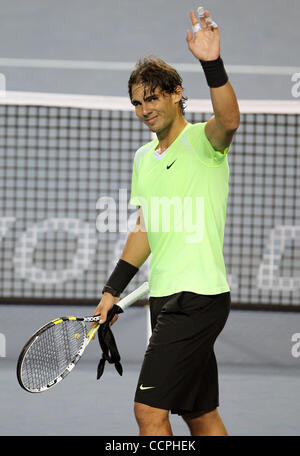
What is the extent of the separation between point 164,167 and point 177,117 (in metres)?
0.17

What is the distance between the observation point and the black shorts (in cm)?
229

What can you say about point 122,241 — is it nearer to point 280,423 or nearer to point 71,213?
point 71,213

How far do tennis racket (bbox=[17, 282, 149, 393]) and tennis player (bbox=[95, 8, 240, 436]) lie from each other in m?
0.32

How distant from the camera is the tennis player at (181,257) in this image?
230 centimetres

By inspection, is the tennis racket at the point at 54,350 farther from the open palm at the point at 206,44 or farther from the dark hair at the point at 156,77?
the open palm at the point at 206,44

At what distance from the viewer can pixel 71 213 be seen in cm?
937

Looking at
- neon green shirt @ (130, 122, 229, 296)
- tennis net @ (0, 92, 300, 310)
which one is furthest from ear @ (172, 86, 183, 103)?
tennis net @ (0, 92, 300, 310)

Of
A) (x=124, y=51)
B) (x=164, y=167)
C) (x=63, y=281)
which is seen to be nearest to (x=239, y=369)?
(x=164, y=167)

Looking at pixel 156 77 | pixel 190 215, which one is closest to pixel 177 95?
pixel 156 77

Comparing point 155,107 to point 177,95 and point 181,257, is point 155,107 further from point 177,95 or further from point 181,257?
point 181,257

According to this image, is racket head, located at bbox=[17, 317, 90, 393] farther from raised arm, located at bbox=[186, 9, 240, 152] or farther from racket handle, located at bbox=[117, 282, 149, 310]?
raised arm, located at bbox=[186, 9, 240, 152]

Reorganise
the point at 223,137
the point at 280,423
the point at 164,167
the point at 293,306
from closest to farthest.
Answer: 1. the point at 223,137
2. the point at 164,167
3. the point at 280,423
4. the point at 293,306

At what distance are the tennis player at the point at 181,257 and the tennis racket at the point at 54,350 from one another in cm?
32

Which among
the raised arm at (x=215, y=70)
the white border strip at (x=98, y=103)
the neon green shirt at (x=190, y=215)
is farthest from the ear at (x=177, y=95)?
the white border strip at (x=98, y=103)
